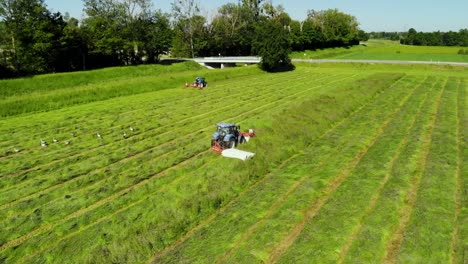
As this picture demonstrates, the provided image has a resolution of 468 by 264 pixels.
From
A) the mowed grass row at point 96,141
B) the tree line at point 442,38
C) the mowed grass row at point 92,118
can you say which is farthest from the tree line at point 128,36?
the tree line at point 442,38

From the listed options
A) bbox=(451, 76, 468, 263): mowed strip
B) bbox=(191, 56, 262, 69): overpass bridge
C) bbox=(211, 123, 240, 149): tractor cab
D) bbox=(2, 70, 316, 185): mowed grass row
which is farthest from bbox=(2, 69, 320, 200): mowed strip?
bbox=(191, 56, 262, 69): overpass bridge

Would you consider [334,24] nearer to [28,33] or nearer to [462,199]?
[28,33]

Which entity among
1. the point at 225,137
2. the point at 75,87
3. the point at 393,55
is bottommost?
the point at 225,137

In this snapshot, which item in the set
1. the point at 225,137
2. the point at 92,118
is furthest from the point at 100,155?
the point at 92,118

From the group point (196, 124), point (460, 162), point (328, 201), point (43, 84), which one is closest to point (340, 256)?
point (328, 201)

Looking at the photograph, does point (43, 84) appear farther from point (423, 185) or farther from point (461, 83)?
point (461, 83)

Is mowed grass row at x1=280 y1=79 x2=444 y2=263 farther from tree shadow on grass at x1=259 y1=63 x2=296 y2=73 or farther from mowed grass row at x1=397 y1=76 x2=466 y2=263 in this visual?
tree shadow on grass at x1=259 y1=63 x2=296 y2=73
